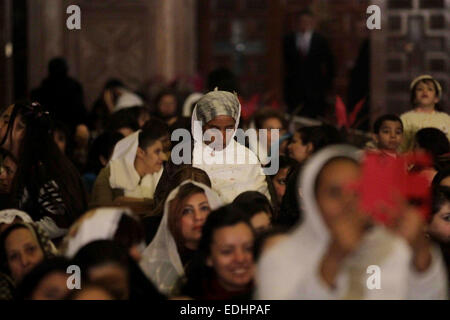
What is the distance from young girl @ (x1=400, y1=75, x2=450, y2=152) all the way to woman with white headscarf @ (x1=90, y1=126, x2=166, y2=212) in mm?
2032

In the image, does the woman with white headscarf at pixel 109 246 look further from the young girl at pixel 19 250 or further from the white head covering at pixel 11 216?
the white head covering at pixel 11 216

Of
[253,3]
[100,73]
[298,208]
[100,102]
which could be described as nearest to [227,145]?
[298,208]

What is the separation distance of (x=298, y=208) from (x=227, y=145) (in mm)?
726

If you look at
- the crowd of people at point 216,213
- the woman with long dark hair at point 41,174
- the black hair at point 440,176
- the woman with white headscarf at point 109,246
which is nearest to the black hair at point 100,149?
the crowd of people at point 216,213

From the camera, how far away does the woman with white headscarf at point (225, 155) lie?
28.1 feet

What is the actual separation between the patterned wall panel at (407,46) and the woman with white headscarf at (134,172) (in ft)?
33.2

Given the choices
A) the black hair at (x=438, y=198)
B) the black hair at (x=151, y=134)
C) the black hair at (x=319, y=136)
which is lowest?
the black hair at (x=438, y=198)

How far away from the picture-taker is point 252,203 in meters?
7.32

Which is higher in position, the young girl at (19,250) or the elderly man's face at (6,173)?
the elderly man's face at (6,173)

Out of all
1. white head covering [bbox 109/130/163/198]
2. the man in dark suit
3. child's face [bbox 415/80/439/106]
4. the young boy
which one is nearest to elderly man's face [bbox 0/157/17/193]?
white head covering [bbox 109/130/163/198]

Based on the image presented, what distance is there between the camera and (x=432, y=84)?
11.0 metres

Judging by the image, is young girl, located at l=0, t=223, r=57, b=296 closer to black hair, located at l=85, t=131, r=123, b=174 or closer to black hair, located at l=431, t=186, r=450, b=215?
black hair, located at l=431, t=186, r=450, b=215

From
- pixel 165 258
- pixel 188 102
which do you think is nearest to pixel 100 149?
pixel 188 102

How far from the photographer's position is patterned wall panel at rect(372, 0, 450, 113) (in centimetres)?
1955
